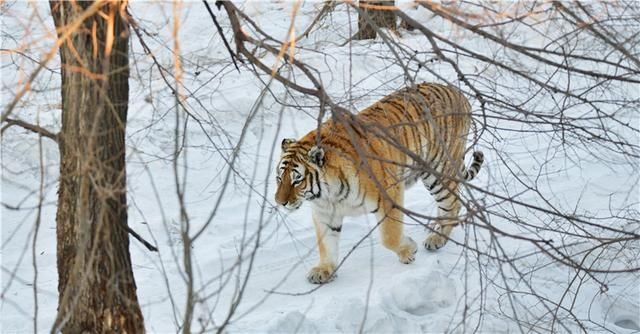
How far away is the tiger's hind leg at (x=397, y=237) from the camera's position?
542 cm

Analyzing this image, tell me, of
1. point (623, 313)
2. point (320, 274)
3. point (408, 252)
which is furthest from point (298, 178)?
point (623, 313)

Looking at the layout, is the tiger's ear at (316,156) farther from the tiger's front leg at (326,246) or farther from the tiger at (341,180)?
the tiger's front leg at (326,246)

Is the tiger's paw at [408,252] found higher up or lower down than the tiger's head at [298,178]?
lower down

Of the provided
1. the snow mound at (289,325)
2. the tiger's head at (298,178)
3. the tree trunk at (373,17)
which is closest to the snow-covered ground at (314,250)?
the snow mound at (289,325)

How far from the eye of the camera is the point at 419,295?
205 inches

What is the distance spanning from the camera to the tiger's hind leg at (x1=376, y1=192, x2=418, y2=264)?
17.8ft

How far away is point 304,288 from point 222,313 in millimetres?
657

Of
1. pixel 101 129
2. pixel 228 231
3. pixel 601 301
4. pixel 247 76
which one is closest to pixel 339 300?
pixel 228 231

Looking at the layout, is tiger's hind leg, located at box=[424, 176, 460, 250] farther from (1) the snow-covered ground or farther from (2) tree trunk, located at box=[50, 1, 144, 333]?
(2) tree trunk, located at box=[50, 1, 144, 333]

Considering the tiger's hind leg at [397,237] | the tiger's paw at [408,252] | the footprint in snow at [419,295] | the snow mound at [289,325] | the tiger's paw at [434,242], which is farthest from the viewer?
the tiger's paw at [434,242]

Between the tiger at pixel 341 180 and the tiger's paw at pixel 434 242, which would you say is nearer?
the tiger at pixel 341 180

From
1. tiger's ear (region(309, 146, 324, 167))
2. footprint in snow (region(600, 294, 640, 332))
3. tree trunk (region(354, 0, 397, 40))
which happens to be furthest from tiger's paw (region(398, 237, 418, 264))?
tree trunk (region(354, 0, 397, 40))

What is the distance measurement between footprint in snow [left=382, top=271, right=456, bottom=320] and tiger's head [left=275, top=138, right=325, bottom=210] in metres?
0.79

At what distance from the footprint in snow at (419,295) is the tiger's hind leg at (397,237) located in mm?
230
